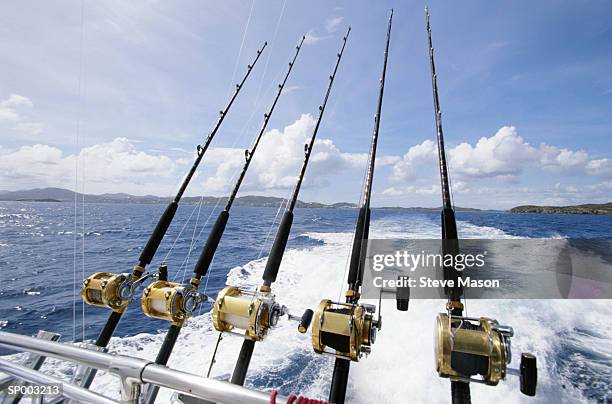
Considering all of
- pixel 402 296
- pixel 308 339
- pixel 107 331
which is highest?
pixel 402 296

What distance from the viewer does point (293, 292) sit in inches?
273

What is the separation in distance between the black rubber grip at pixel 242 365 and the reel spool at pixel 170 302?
0.52 metres

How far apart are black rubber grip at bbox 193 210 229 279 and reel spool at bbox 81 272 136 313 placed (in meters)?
0.55

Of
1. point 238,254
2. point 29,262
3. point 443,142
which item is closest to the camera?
point 443,142

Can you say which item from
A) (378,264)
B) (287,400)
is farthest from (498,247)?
(287,400)

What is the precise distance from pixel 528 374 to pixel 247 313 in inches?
57.5

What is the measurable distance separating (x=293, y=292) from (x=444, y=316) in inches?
224

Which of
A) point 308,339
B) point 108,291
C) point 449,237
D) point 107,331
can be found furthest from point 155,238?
point 308,339

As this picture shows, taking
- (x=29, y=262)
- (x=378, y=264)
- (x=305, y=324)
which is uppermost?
(x=305, y=324)

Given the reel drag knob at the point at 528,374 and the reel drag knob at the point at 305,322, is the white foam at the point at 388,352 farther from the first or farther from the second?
the reel drag knob at the point at 528,374

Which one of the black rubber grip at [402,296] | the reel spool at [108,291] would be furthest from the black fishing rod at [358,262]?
the reel spool at [108,291]

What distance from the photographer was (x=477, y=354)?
55.3 inches

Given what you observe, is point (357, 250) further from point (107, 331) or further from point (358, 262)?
point (107, 331)

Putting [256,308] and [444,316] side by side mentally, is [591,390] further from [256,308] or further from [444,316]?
[256,308]
